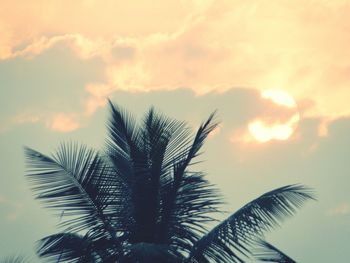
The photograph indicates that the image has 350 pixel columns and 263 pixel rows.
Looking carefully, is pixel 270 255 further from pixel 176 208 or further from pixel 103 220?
pixel 103 220

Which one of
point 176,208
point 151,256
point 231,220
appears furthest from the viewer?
point 176,208

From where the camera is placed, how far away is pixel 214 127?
13.4m

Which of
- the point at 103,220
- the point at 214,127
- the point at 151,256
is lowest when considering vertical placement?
the point at 151,256

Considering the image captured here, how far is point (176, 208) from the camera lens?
42.7 feet

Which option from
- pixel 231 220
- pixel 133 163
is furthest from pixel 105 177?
pixel 231 220

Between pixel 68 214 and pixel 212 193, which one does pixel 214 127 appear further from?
pixel 68 214

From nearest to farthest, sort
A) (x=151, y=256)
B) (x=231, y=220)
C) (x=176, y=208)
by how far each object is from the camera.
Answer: (x=151, y=256)
(x=231, y=220)
(x=176, y=208)

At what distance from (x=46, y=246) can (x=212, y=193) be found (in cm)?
331

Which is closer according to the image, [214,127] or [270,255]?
[270,255]

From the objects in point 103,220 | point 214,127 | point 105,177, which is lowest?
point 103,220

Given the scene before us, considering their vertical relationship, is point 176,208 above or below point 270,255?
above

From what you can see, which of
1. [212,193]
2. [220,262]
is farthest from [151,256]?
[212,193]

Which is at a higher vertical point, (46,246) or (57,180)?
(57,180)

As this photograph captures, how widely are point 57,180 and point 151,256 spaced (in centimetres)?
316
